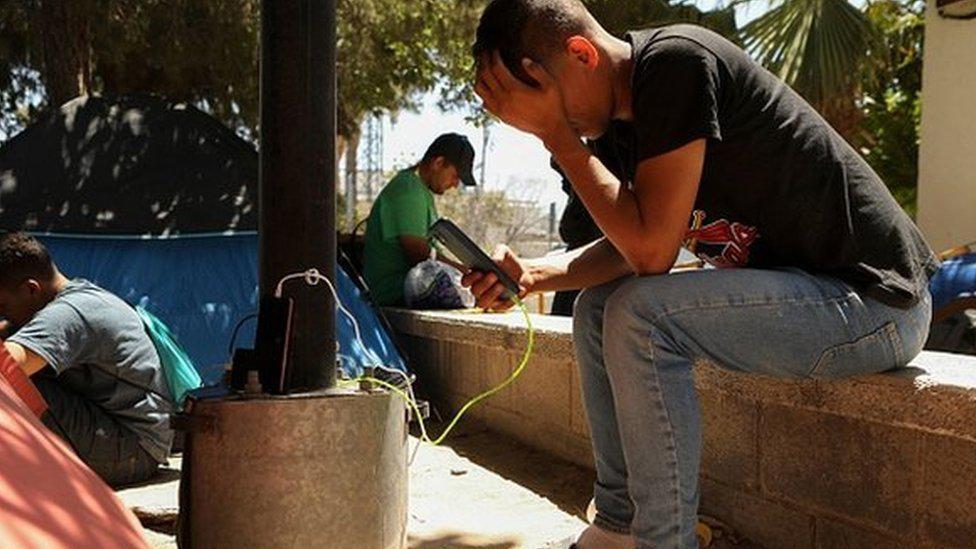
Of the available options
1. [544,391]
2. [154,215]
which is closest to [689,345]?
[544,391]

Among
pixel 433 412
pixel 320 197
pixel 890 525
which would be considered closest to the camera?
pixel 890 525

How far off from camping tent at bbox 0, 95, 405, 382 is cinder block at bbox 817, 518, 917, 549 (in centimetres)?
298

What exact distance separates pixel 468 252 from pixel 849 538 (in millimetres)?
1167

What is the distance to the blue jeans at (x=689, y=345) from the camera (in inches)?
74.2

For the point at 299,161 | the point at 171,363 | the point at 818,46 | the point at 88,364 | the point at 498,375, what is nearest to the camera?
the point at 299,161

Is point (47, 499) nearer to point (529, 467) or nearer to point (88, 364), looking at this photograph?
point (88, 364)

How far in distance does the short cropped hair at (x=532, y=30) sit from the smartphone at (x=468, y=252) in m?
0.54

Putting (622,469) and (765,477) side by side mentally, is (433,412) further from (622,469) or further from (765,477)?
(622,469)

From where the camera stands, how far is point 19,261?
369 centimetres

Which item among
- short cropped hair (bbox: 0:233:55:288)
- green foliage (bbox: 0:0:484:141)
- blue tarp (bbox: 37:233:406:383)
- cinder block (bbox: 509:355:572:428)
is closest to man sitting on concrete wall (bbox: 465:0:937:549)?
cinder block (bbox: 509:355:572:428)

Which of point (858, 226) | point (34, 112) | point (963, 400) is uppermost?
point (34, 112)

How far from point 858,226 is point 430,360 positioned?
3580 mm

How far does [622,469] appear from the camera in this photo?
2.18 meters

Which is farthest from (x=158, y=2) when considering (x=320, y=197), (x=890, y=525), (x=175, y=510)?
(x=890, y=525)
